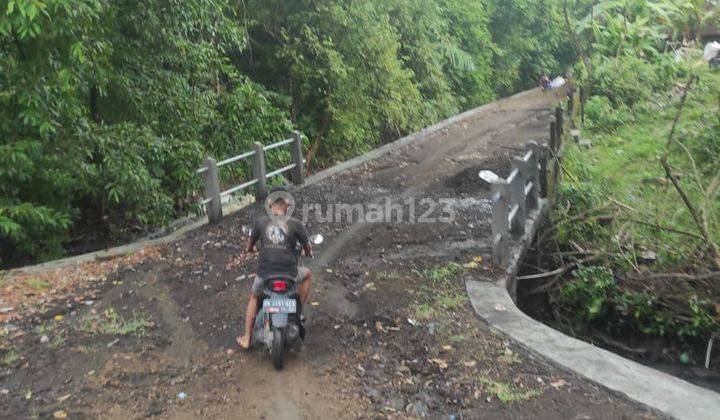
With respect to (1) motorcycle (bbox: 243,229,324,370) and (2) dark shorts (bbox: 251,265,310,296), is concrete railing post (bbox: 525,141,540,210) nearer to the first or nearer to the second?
(2) dark shorts (bbox: 251,265,310,296)

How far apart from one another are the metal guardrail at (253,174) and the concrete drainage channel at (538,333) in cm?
445

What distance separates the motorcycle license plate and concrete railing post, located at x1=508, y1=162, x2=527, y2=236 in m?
3.97

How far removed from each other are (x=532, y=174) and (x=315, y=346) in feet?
17.0

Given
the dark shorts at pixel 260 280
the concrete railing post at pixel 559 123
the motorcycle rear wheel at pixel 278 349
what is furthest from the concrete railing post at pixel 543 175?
the motorcycle rear wheel at pixel 278 349

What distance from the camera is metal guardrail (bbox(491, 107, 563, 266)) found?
7828mm

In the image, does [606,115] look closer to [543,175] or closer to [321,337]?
[543,175]

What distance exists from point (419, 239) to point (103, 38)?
5.47 metres

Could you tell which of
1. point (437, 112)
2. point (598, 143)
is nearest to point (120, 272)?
point (598, 143)

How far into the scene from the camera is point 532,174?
32.8ft

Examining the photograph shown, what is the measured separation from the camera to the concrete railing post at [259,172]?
11281 mm

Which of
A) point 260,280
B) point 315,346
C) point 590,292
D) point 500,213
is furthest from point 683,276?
point 260,280

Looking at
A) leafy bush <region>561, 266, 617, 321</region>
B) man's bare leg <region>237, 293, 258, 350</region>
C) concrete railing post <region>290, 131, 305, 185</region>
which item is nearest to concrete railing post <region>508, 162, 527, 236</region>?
leafy bush <region>561, 266, 617, 321</region>

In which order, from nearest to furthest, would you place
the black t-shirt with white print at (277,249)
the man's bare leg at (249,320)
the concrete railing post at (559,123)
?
the black t-shirt with white print at (277,249)
the man's bare leg at (249,320)
the concrete railing post at (559,123)

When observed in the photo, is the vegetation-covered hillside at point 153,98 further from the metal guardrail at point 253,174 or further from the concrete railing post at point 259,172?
the concrete railing post at point 259,172
